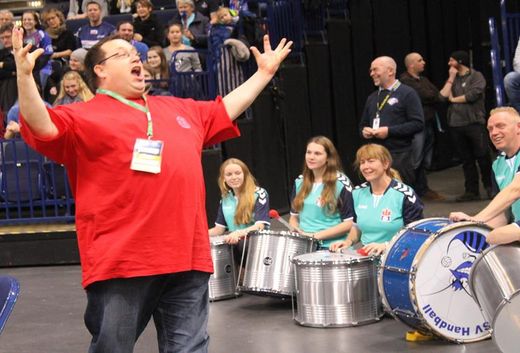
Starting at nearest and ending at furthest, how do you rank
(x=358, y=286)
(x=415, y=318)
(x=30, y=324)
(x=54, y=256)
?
(x=415, y=318) → (x=358, y=286) → (x=30, y=324) → (x=54, y=256)

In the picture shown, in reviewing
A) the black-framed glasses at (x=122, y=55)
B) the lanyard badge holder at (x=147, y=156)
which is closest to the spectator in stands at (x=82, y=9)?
the black-framed glasses at (x=122, y=55)

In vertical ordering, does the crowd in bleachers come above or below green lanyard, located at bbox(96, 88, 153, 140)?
above

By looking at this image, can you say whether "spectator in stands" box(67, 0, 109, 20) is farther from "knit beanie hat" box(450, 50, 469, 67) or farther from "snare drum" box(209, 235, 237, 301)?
"snare drum" box(209, 235, 237, 301)

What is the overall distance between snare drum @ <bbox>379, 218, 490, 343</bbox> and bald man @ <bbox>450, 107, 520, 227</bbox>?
101 millimetres

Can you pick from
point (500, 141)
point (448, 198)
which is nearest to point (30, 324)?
point (500, 141)

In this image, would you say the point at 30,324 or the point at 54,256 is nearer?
the point at 30,324

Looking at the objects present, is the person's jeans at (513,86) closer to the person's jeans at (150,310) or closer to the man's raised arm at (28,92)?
the person's jeans at (150,310)

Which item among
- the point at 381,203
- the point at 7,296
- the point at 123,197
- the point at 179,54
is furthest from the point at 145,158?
the point at 179,54

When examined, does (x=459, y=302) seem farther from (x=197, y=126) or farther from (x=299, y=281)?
(x=197, y=126)

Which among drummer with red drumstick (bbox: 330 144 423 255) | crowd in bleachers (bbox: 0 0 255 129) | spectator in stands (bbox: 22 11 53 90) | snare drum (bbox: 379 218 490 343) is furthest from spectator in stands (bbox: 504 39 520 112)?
spectator in stands (bbox: 22 11 53 90)

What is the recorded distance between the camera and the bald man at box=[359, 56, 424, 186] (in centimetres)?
1183

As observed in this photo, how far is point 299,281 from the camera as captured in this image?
8656 mm

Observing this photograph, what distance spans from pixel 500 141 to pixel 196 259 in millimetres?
3182

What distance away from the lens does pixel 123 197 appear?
5.03 m
